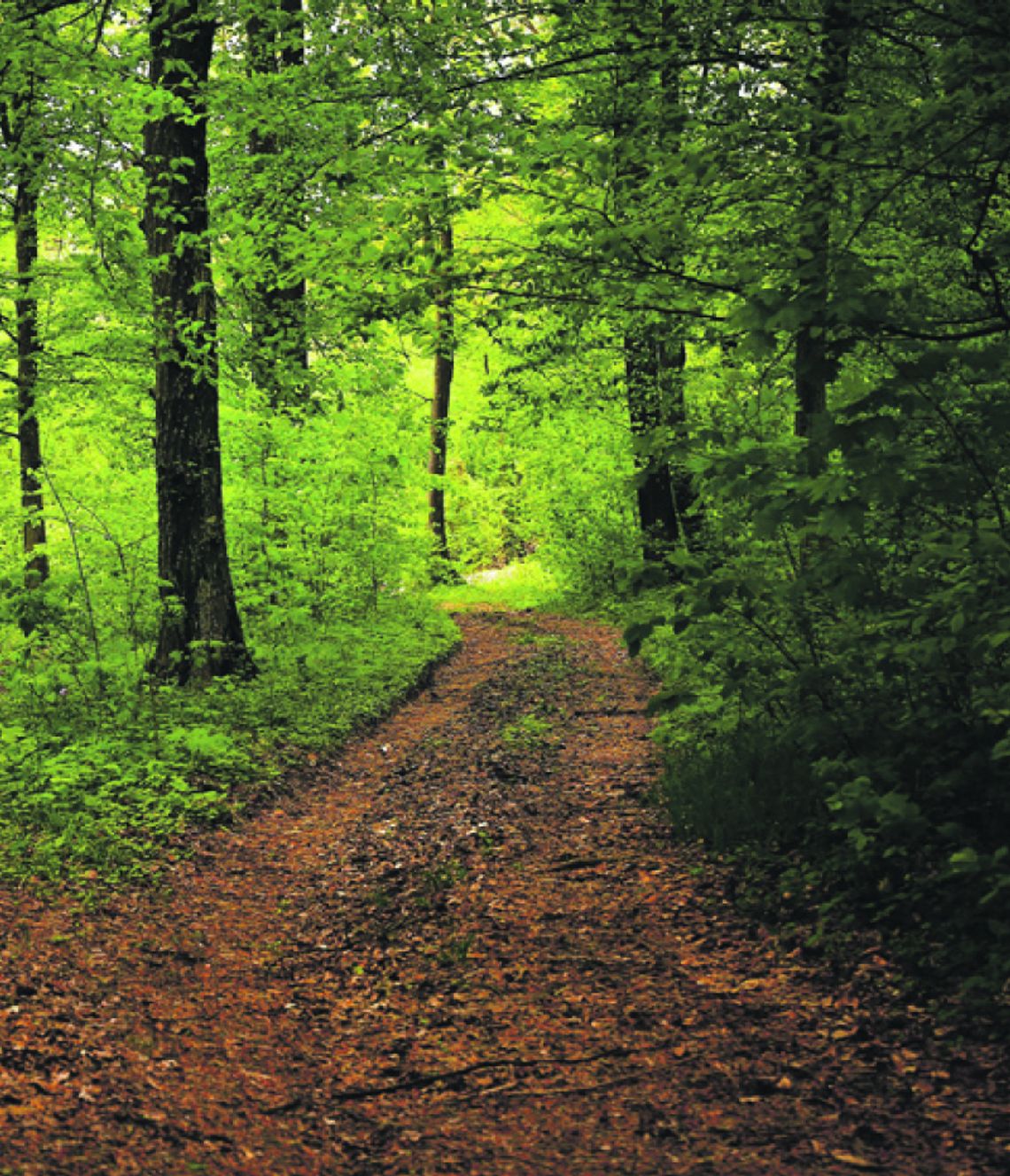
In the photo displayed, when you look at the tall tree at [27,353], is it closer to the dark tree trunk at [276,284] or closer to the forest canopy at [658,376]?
the forest canopy at [658,376]

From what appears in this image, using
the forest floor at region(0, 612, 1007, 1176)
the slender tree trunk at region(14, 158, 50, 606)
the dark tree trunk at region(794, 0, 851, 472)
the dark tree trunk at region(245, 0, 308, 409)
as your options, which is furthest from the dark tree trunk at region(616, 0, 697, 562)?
the slender tree trunk at region(14, 158, 50, 606)

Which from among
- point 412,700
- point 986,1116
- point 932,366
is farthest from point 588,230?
point 412,700

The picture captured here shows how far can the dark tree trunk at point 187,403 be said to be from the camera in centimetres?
920

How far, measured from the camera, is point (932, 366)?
12.4 feet

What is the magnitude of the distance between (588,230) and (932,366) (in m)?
2.50

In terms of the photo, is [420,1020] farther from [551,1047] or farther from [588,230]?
[588,230]

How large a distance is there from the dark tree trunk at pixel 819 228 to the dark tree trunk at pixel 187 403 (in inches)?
211

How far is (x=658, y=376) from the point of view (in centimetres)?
1362

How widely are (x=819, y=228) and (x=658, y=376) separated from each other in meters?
8.69

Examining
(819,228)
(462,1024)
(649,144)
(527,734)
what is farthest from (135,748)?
(819,228)

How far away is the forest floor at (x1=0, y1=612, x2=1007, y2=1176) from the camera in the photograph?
3.22 metres

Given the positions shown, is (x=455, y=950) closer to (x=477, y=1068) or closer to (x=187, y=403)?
(x=477, y=1068)

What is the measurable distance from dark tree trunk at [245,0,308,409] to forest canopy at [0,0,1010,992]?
0.08m

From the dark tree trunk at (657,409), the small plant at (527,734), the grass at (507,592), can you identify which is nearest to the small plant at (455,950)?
the small plant at (527,734)
